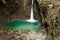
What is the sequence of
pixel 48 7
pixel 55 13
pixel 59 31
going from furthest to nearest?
pixel 48 7, pixel 55 13, pixel 59 31

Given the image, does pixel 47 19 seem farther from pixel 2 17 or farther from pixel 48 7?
pixel 2 17

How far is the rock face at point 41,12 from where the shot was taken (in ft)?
27.9

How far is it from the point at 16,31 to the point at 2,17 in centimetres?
270

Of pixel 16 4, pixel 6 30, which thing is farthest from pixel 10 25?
pixel 16 4

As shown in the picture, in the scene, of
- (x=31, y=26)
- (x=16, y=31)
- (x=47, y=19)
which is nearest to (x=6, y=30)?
(x=16, y=31)

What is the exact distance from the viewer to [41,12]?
33.5 feet

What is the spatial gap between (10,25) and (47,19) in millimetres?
2869

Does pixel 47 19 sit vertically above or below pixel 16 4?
below

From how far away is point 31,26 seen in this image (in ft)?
34.6

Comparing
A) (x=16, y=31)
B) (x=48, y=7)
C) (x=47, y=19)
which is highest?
(x=48, y=7)

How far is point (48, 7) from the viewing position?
31.1ft

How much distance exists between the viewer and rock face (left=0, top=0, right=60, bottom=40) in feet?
27.9

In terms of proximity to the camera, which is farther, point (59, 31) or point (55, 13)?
point (55, 13)

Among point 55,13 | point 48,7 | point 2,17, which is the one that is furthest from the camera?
point 2,17
